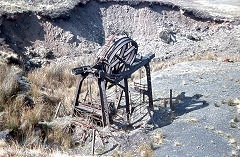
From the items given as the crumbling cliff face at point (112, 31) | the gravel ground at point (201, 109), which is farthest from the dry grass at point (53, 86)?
the crumbling cliff face at point (112, 31)

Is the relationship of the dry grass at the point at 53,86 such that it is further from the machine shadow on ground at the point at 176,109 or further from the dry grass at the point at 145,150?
the dry grass at the point at 145,150

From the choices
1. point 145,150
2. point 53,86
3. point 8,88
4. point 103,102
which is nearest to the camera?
point 145,150

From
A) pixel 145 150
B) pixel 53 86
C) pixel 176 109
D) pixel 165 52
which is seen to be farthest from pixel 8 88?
pixel 165 52

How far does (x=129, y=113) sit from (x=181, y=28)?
79.3ft

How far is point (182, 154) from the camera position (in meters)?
10.8

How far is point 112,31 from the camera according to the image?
3597 centimetres

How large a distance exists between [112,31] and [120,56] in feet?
74.5

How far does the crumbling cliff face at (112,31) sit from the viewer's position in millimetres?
29031

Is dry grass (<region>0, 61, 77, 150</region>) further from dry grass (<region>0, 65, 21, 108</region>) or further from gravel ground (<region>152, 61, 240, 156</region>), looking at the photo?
gravel ground (<region>152, 61, 240, 156</region>)

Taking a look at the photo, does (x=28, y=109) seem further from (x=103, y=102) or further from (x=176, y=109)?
(x=176, y=109)

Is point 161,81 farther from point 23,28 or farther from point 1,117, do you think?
point 23,28

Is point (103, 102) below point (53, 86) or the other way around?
the other way around

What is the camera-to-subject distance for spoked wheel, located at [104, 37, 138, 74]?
12398 mm

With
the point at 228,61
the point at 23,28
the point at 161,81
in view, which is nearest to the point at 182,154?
the point at 161,81
